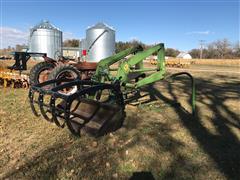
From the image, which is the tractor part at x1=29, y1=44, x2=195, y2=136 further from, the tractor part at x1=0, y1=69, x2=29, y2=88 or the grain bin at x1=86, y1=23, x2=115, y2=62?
the grain bin at x1=86, y1=23, x2=115, y2=62

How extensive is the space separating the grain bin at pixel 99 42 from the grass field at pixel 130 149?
62.7 feet

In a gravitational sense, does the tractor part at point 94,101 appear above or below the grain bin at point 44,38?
below

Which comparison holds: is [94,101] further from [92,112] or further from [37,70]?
[37,70]

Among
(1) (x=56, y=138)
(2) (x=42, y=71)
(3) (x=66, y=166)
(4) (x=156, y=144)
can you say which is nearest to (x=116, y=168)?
(3) (x=66, y=166)

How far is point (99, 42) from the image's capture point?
83.9 ft

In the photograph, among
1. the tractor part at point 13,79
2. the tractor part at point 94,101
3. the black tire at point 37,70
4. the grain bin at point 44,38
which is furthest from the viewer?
the grain bin at point 44,38

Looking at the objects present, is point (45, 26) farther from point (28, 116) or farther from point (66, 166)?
point (66, 166)

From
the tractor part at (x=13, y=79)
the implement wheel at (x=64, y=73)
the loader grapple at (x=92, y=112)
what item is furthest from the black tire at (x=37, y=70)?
the loader grapple at (x=92, y=112)

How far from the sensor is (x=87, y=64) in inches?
352

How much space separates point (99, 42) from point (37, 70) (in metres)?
17.9

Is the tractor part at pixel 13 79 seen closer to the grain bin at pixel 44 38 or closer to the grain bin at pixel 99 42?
the grain bin at pixel 99 42

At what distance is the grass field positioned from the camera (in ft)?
11.8

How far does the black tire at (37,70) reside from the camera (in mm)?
8062

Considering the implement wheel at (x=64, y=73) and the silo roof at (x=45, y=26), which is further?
the silo roof at (x=45, y=26)
